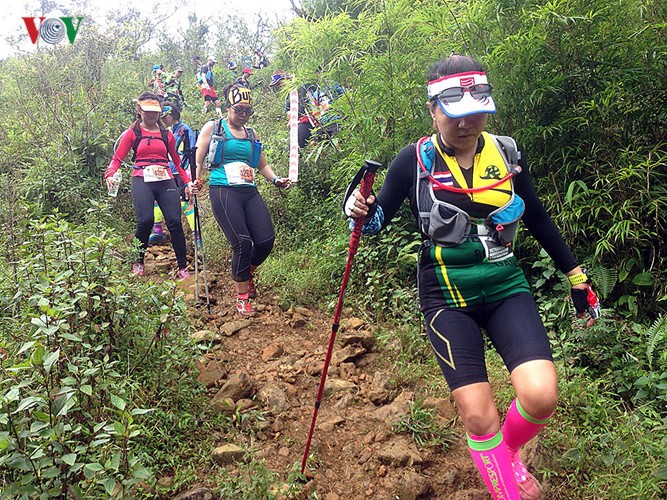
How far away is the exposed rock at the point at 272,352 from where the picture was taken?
4.57 meters

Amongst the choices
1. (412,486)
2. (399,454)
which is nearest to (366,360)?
(399,454)

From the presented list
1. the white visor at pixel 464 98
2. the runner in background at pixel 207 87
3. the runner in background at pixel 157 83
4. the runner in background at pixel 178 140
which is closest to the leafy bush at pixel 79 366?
the white visor at pixel 464 98

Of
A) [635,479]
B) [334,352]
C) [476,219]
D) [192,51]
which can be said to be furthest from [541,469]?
[192,51]

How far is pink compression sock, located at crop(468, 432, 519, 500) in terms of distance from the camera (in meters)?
2.19

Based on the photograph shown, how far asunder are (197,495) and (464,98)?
8.76 feet

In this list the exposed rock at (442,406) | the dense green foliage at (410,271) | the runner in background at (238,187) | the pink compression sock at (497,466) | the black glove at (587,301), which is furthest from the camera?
the runner in background at (238,187)

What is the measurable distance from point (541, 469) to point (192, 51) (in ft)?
81.8

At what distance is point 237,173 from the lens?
17.6 feet

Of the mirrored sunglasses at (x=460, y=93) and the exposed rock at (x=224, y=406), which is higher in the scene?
the mirrored sunglasses at (x=460, y=93)

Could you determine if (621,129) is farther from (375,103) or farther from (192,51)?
(192,51)

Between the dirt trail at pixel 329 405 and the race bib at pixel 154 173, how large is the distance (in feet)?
6.09

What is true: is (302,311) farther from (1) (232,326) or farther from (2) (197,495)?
(2) (197,495)

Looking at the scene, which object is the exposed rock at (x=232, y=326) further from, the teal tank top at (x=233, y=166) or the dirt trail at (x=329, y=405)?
the teal tank top at (x=233, y=166)

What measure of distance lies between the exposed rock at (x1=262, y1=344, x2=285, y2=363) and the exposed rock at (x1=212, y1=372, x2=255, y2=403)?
0.70 metres
